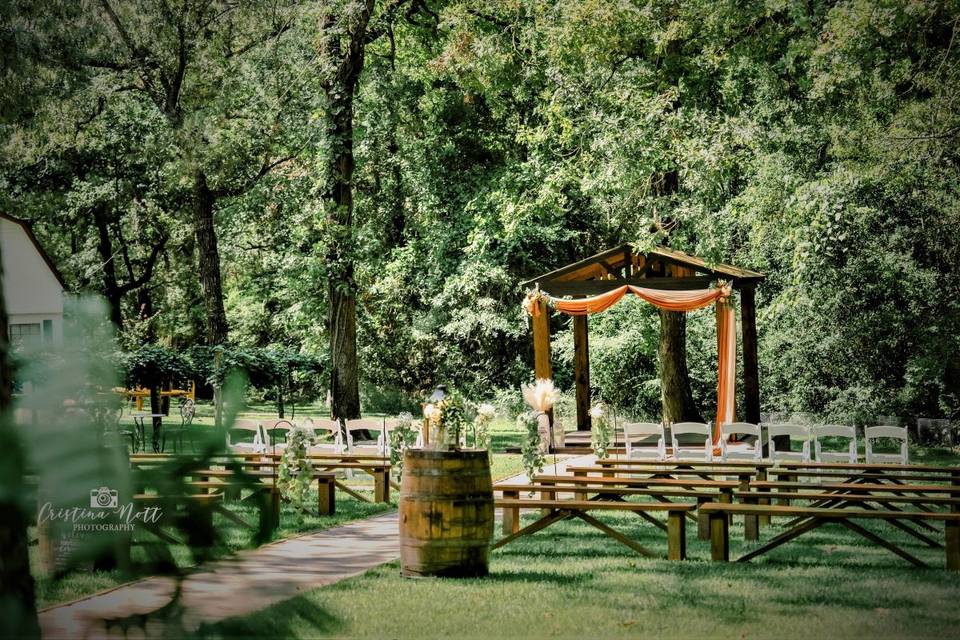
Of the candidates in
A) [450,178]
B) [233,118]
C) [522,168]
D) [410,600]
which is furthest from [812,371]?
[410,600]

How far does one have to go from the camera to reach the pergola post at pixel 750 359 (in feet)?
62.6

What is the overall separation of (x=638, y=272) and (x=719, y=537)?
38.5 feet

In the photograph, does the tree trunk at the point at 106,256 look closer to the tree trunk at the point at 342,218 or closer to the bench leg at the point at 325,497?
the tree trunk at the point at 342,218

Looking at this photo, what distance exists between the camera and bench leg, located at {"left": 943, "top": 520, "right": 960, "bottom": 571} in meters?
8.86

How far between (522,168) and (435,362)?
8.17 m

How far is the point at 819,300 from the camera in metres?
22.2

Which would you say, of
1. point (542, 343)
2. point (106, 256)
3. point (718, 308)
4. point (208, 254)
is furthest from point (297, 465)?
point (106, 256)

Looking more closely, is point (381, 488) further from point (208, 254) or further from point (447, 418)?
point (208, 254)

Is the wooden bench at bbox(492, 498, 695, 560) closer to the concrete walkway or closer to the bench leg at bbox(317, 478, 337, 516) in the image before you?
the bench leg at bbox(317, 478, 337, 516)

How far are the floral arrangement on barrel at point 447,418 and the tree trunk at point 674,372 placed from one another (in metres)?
10.8

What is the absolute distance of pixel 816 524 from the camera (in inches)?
361

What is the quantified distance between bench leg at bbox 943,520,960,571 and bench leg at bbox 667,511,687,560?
7.10ft

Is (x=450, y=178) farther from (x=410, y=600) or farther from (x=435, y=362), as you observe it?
(x=410, y=600)

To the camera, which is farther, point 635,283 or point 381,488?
point 635,283
